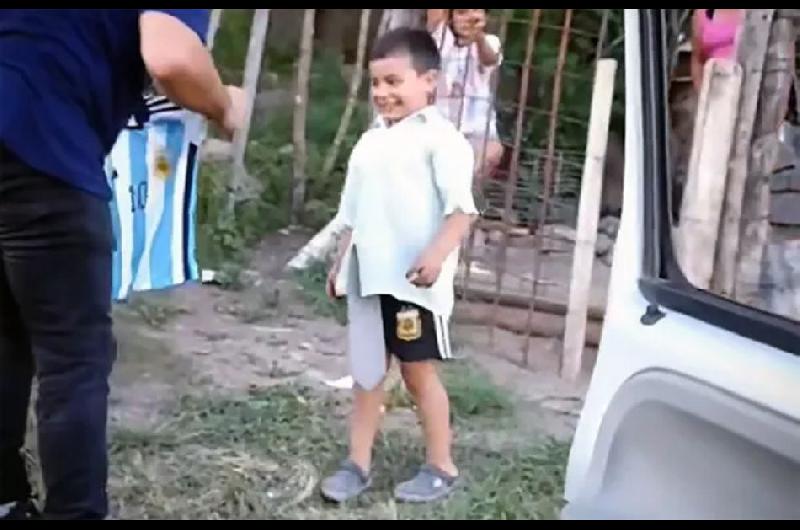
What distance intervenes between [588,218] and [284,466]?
51.0 inches

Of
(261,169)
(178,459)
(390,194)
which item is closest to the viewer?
(390,194)

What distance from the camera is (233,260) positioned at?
5.37 m

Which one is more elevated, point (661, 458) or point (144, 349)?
point (661, 458)

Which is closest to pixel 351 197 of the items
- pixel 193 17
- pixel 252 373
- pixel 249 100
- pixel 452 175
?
pixel 452 175

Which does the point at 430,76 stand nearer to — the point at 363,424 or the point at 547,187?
the point at 363,424

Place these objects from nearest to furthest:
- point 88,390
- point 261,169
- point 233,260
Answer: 1. point 88,390
2. point 233,260
3. point 261,169

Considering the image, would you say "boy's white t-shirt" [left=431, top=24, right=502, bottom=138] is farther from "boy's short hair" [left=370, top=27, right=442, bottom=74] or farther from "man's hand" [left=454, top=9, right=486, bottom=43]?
"boy's short hair" [left=370, top=27, right=442, bottom=74]

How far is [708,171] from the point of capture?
169 centimetres

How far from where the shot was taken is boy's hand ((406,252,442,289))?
2844mm

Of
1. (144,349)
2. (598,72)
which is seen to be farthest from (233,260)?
(598,72)

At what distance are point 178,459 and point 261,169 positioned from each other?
3140mm

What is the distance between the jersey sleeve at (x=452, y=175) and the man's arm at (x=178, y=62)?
81 cm

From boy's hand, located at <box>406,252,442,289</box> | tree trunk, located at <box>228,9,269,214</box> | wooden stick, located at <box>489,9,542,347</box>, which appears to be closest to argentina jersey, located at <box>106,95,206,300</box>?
boy's hand, located at <box>406,252,442,289</box>

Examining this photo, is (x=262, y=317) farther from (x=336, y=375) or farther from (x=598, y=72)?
(x=598, y=72)
